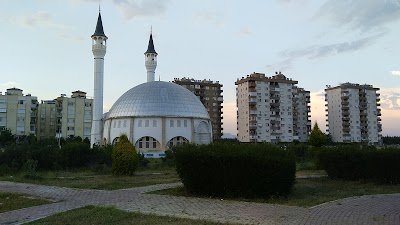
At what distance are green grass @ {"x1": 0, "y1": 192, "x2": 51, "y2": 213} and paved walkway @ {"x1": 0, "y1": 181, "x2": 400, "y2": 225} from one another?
476mm

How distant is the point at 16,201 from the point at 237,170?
663cm

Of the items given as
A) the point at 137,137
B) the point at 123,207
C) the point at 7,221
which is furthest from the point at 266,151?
the point at 137,137

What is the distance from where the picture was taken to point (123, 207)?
10.5m

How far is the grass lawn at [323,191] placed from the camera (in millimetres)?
11453

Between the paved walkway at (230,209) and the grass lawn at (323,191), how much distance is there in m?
0.64

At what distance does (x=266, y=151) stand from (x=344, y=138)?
290 feet

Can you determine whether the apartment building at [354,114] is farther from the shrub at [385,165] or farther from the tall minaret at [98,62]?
the shrub at [385,165]

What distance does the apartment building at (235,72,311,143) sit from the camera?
82.6m

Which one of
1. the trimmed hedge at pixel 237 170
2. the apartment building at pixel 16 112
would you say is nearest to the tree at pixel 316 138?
the trimmed hedge at pixel 237 170

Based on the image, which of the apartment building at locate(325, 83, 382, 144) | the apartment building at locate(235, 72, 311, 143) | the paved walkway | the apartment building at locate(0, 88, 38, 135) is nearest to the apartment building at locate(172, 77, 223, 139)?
the apartment building at locate(235, 72, 311, 143)

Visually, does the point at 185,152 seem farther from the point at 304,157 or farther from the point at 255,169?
the point at 304,157

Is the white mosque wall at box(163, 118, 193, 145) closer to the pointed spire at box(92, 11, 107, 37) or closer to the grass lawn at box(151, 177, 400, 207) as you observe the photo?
the pointed spire at box(92, 11, 107, 37)

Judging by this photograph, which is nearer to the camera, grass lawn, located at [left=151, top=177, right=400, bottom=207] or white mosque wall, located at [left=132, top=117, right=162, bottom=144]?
grass lawn, located at [left=151, top=177, right=400, bottom=207]

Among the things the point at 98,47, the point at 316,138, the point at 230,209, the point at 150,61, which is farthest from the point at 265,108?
the point at 230,209
